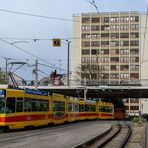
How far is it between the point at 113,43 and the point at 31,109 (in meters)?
124

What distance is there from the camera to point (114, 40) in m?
159

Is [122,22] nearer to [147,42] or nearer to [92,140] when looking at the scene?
[147,42]

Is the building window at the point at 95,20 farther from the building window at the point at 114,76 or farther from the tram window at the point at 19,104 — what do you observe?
the tram window at the point at 19,104

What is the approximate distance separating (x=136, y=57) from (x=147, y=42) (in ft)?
30.2

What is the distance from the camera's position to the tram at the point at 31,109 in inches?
1331

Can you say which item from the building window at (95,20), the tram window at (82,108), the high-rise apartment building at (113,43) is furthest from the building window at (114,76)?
the tram window at (82,108)

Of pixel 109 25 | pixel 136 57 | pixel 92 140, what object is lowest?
pixel 92 140

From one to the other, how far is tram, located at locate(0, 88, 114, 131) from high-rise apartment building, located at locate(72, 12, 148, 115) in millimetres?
103266

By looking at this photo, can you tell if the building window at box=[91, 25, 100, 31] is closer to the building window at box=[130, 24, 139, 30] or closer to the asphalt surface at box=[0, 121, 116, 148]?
the building window at box=[130, 24, 139, 30]

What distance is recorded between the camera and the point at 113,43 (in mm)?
159750

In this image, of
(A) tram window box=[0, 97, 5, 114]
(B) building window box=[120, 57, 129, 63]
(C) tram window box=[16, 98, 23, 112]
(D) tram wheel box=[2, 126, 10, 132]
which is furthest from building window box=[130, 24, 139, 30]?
(A) tram window box=[0, 97, 5, 114]

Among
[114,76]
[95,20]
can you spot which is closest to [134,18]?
[95,20]

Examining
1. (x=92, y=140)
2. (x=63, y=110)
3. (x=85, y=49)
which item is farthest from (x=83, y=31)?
(x=92, y=140)

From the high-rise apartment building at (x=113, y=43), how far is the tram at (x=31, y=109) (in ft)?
339
